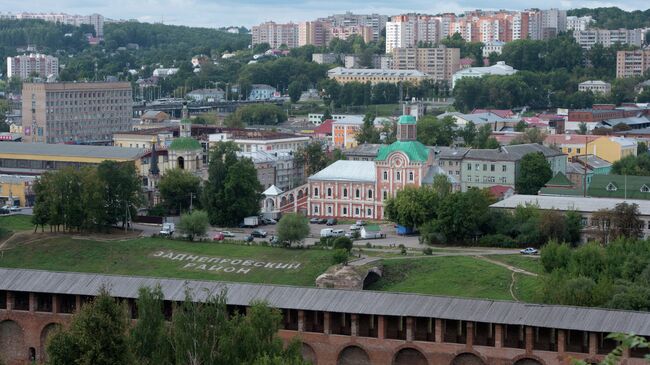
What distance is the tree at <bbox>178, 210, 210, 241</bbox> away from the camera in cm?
5559

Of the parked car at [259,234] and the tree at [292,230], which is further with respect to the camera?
the parked car at [259,234]

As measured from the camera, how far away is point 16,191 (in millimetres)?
66812

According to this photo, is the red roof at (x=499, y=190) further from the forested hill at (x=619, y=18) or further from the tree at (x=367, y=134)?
the forested hill at (x=619, y=18)

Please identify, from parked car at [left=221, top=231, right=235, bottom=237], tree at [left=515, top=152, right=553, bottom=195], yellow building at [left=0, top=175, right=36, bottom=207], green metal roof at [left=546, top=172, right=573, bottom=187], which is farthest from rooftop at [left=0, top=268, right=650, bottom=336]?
tree at [left=515, top=152, right=553, bottom=195]

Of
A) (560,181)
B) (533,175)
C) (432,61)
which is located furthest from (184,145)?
(432,61)

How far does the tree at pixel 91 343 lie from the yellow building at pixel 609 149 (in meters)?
48.6

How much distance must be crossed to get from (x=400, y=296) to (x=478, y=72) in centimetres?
9076

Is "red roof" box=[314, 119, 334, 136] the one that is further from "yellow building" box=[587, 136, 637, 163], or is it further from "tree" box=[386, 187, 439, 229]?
"tree" box=[386, 187, 439, 229]

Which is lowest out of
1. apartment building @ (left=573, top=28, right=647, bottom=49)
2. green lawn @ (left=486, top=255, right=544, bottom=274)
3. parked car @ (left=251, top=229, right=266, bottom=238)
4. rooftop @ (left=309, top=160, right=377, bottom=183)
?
green lawn @ (left=486, top=255, right=544, bottom=274)

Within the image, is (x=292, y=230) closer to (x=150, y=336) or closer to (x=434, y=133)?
(x=150, y=336)

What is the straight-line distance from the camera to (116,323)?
103ft

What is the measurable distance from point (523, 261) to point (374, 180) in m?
14.5

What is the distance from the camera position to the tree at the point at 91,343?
3052cm

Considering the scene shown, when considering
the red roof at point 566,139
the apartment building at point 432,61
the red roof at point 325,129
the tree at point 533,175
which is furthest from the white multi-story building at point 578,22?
the tree at point 533,175
